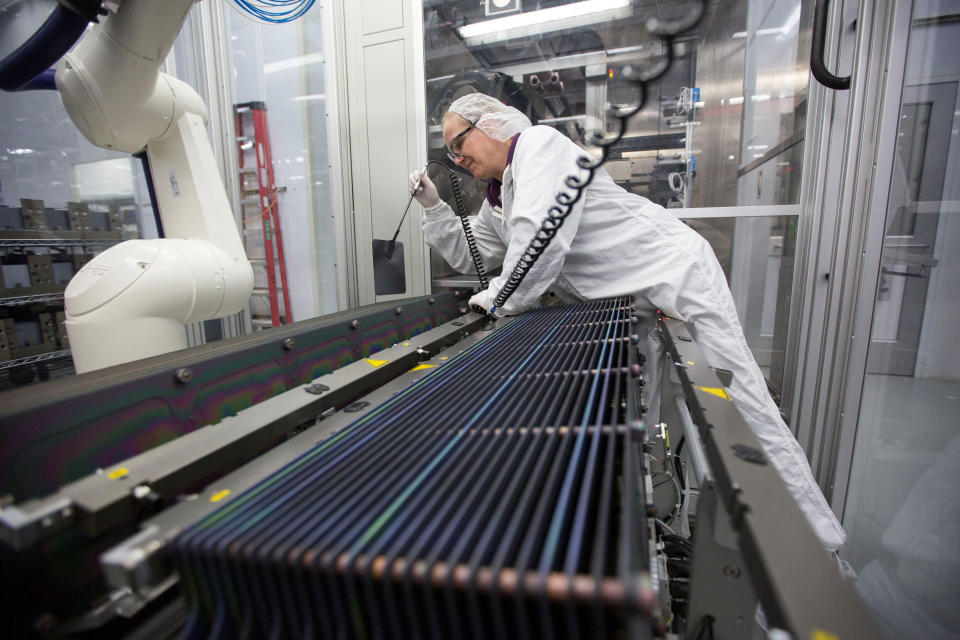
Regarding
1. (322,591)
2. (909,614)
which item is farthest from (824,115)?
(322,591)

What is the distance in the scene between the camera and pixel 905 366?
6.64 feet

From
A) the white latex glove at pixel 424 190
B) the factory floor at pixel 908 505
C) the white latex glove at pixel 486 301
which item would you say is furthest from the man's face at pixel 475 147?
the factory floor at pixel 908 505

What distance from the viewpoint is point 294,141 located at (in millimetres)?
3090

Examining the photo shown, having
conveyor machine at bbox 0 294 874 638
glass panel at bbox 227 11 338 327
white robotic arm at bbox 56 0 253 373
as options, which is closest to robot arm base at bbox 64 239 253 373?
white robotic arm at bbox 56 0 253 373

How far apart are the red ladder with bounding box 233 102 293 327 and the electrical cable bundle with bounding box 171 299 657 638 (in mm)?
2907

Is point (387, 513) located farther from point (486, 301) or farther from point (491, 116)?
point (491, 116)

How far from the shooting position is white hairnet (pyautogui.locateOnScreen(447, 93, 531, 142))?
189 cm

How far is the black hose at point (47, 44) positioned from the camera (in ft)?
3.82

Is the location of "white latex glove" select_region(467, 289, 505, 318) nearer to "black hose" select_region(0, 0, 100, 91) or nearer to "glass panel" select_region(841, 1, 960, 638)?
"black hose" select_region(0, 0, 100, 91)

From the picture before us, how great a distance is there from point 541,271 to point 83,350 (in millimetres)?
1549

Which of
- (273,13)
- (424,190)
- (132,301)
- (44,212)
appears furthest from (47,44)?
(424,190)

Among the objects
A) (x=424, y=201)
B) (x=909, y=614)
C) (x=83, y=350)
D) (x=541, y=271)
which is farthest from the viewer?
(x=424, y=201)

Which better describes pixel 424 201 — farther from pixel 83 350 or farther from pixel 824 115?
pixel 824 115

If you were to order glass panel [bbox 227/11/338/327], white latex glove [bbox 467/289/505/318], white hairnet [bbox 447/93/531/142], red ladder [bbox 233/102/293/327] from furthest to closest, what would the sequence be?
red ladder [bbox 233/102/293/327] < glass panel [bbox 227/11/338/327] < white hairnet [bbox 447/93/531/142] < white latex glove [bbox 467/289/505/318]
